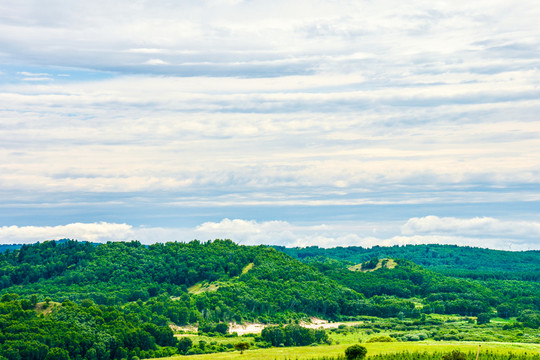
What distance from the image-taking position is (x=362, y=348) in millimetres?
98688

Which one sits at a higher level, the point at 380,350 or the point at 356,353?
the point at 356,353

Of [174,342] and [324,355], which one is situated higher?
[324,355]

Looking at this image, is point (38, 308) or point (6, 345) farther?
point (38, 308)

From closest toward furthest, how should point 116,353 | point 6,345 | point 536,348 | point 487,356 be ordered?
1. point 487,356
2. point 536,348
3. point 6,345
4. point 116,353

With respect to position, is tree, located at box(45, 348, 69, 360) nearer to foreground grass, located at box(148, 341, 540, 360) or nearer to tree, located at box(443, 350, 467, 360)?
A: foreground grass, located at box(148, 341, 540, 360)

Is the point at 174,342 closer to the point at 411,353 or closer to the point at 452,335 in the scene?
the point at 452,335

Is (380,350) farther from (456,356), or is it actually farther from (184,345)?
(184,345)

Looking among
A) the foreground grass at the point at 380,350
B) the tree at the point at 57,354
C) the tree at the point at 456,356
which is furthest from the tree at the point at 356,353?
the tree at the point at 57,354

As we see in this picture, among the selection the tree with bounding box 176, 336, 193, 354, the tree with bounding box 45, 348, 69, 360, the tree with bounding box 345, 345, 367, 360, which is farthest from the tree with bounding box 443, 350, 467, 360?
the tree with bounding box 45, 348, 69, 360

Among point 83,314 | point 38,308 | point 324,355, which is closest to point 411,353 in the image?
point 324,355

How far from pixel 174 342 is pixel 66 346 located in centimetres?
3611

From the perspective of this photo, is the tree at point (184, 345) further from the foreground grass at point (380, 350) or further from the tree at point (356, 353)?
the tree at point (356, 353)

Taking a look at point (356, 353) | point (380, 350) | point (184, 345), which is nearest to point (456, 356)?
point (380, 350)

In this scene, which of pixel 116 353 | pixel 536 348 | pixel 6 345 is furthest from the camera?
pixel 116 353
